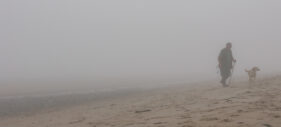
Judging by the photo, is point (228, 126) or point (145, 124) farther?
point (145, 124)

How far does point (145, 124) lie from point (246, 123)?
2063 millimetres

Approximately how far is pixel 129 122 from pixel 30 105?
38.0 ft

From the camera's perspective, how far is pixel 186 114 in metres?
7.61

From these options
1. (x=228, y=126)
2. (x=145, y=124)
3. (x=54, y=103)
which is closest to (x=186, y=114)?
(x=145, y=124)

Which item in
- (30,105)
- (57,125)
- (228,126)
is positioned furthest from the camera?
(30,105)

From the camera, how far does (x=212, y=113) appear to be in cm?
721

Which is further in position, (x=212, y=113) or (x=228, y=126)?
(x=212, y=113)

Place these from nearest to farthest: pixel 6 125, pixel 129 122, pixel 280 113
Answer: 1. pixel 280 113
2. pixel 129 122
3. pixel 6 125

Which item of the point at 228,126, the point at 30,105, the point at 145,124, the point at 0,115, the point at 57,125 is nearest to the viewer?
the point at 228,126

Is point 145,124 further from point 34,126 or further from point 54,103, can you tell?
point 54,103

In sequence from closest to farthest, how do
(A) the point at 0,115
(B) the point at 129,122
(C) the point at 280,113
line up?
(C) the point at 280,113 → (B) the point at 129,122 → (A) the point at 0,115

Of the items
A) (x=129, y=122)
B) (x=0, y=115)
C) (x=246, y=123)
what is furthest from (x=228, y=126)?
(x=0, y=115)

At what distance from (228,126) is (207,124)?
0.44 metres

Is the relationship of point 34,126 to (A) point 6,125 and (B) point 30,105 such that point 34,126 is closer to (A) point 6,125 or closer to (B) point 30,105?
(A) point 6,125
